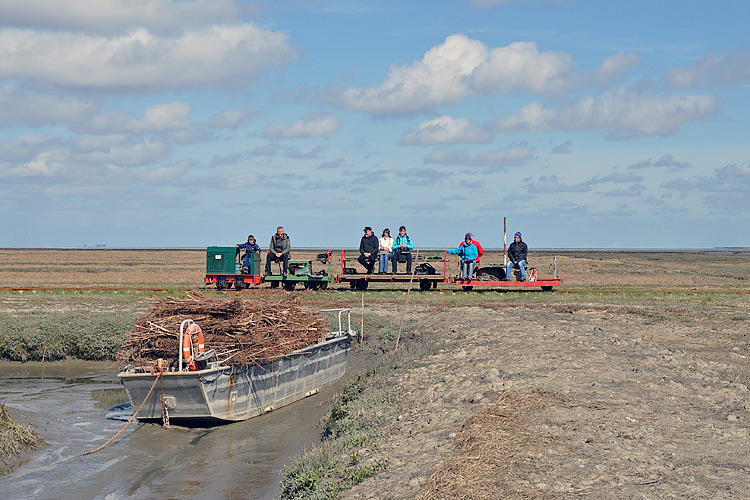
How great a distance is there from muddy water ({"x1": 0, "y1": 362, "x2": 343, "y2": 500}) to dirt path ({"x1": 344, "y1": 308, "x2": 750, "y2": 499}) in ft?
6.90

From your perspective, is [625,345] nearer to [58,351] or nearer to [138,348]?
[138,348]

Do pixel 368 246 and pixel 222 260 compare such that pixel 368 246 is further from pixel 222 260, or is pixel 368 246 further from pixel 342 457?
pixel 342 457

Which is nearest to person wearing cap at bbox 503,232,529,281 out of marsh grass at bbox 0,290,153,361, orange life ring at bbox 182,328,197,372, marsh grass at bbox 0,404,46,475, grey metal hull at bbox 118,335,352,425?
marsh grass at bbox 0,290,153,361

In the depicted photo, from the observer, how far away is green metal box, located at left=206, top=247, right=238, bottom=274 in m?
30.2

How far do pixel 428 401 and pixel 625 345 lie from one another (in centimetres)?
556

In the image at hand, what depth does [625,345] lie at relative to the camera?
585 inches

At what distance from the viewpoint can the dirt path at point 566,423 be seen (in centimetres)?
703

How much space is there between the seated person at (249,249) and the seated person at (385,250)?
4.86m

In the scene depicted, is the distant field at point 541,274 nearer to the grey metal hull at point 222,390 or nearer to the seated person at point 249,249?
the seated person at point 249,249

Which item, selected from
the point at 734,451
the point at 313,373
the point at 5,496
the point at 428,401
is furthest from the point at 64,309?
the point at 734,451

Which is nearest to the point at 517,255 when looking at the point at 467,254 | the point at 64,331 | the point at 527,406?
the point at 467,254

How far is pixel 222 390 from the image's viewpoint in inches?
511

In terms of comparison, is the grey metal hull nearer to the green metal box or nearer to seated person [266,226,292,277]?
seated person [266,226,292,277]

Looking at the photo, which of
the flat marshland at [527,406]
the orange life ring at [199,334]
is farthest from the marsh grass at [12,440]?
the flat marshland at [527,406]
